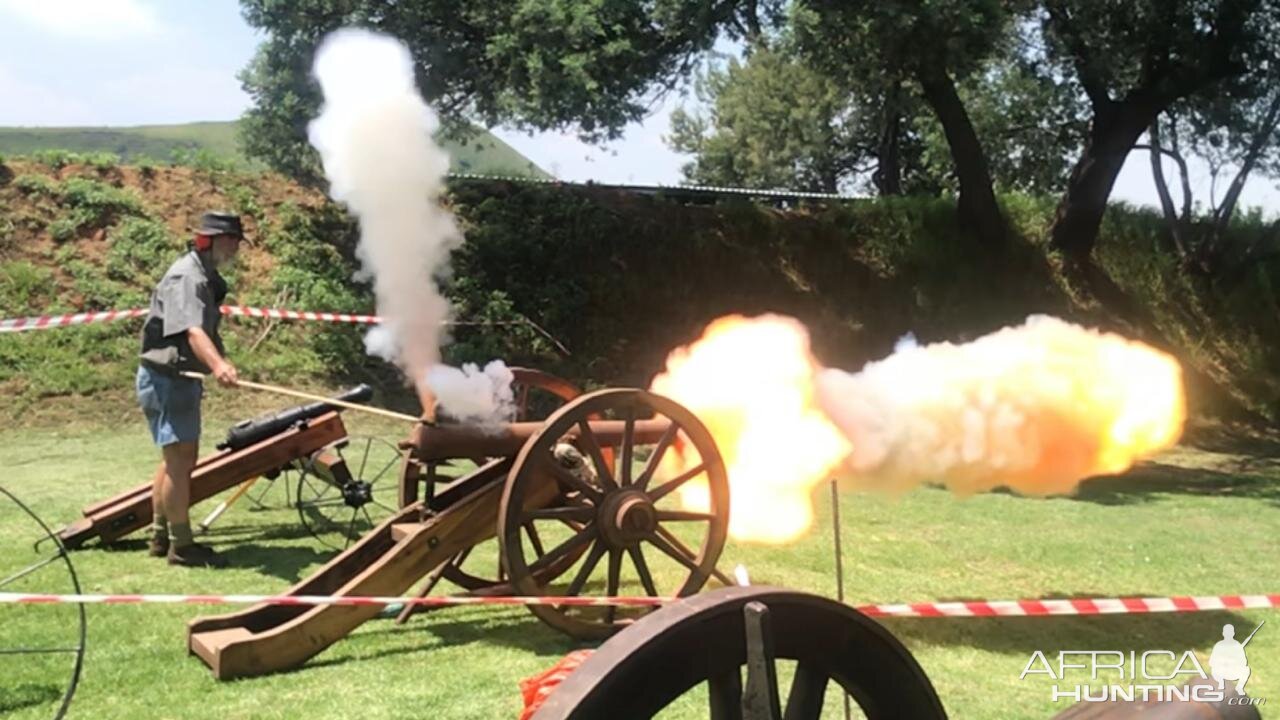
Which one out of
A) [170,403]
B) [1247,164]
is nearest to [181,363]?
[170,403]

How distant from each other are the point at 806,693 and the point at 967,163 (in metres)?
14.9

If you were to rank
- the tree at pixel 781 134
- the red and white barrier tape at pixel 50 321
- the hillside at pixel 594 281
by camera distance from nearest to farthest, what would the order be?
1. the red and white barrier tape at pixel 50 321
2. the hillside at pixel 594 281
3. the tree at pixel 781 134

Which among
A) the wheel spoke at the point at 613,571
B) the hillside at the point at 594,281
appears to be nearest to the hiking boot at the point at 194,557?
the wheel spoke at the point at 613,571

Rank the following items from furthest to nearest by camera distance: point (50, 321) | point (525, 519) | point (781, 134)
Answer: point (781, 134)
point (50, 321)
point (525, 519)

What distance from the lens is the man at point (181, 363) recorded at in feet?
18.6

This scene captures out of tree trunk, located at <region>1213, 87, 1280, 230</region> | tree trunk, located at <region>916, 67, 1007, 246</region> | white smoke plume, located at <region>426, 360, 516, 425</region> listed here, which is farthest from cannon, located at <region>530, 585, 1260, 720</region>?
tree trunk, located at <region>1213, 87, 1280, 230</region>

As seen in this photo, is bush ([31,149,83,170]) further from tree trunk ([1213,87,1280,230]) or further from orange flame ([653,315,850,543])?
tree trunk ([1213,87,1280,230])

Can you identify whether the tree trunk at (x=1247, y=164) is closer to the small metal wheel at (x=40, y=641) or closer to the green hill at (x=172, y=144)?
the green hill at (x=172, y=144)

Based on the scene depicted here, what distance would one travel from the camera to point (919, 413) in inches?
217

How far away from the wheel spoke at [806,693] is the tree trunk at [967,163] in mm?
11750

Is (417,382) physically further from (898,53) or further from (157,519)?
(898,53)

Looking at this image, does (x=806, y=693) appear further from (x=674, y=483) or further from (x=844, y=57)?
(x=844, y=57)

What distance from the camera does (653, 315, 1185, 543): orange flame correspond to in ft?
18.1

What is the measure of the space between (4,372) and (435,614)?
27.3ft
